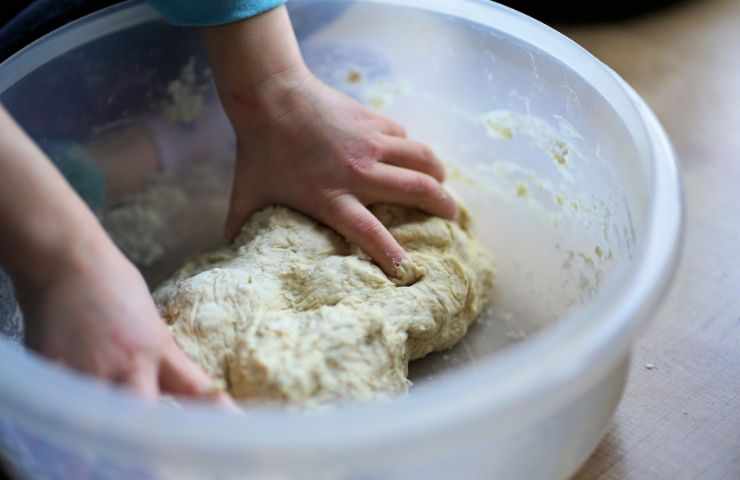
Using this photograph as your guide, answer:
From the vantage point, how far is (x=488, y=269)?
2.77 ft

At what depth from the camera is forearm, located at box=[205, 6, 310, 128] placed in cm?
82

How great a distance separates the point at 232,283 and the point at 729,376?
1.52 ft

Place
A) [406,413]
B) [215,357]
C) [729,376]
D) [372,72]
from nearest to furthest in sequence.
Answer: [406,413] < [215,357] < [729,376] < [372,72]

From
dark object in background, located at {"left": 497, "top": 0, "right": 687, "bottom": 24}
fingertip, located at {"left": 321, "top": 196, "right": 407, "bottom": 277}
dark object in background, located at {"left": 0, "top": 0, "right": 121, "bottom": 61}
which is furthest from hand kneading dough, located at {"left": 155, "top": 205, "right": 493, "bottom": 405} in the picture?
dark object in background, located at {"left": 497, "top": 0, "right": 687, "bottom": 24}

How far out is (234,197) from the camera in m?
0.86

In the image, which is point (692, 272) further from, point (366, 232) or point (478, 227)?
point (366, 232)

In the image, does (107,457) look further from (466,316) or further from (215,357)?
(466,316)

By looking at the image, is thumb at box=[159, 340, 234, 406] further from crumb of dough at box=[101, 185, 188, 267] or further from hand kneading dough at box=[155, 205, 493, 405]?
crumb of dough at box=[101, 185, 188, 267]

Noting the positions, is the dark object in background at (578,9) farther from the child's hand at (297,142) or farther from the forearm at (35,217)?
the forearm at (35,217)

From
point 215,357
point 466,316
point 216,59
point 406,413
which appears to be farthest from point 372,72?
point 406,413

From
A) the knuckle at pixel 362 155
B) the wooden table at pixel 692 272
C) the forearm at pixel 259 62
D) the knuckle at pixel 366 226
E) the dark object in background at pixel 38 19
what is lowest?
the wooden table at pixel 692 272

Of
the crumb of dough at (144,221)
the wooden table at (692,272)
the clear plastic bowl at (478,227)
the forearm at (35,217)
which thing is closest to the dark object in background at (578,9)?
the wooden table at (692,272)

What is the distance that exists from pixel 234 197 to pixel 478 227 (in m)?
0.27

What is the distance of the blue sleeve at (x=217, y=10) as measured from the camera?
80cm
